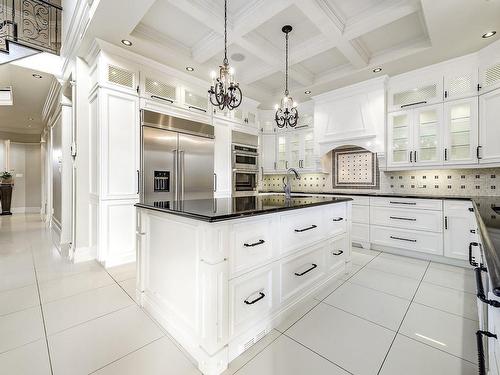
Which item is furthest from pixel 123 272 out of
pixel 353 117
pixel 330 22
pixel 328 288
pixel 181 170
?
pixel 353 117

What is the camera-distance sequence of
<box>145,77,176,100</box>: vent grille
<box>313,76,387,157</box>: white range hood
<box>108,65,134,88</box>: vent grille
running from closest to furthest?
<box>108,65,134,88</box>: vent grille < <box>145,77,176,100</box>: vent grille < <box>313,76,387,157</box>: white range hood

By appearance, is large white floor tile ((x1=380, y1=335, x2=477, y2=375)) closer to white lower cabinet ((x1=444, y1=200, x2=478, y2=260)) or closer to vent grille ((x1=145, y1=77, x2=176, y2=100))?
white lower cabinet ((x1=444, y1=200, x2=478, y2=260))

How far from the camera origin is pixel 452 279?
2.60 meters

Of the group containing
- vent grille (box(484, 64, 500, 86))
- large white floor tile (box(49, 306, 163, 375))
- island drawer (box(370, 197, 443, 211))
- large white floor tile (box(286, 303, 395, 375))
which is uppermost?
vent grille (box(484, 64, 500, 86))

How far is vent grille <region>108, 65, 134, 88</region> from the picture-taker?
301 centimetres

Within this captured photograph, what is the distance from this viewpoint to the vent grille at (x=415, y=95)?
3486mm

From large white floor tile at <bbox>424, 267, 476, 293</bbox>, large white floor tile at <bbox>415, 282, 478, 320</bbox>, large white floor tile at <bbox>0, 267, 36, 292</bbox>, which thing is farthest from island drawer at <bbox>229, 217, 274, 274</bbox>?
large white floor tile at <bbox>0, 267, 36, 292</bbox>

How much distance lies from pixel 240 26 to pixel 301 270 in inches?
109

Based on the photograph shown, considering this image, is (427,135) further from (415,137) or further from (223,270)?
(223,270)

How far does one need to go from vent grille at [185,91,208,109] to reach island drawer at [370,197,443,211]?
129 inches

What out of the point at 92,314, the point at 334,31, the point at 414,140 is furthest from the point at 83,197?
the point at 414,140

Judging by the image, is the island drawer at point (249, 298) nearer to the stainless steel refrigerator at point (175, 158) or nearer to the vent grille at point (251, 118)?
the stainless steel refrigerator at point (175, 158)

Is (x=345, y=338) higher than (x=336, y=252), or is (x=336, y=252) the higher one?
(x=336, y=252)

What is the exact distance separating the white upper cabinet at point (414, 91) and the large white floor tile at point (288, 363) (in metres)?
3.86
